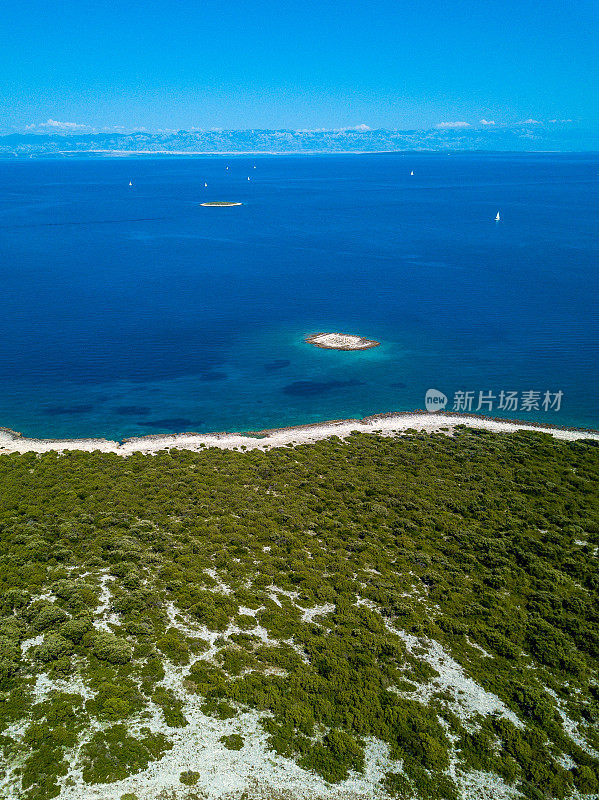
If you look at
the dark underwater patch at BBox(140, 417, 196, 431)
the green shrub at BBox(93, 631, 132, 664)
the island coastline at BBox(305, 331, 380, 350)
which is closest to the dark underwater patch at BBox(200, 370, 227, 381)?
the dark underwater patch at BBox(140, 417, 196, 431)

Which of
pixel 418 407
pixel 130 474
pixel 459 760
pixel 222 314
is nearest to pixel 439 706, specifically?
pixel 459 760

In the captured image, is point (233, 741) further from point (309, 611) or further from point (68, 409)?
point (68, 409)

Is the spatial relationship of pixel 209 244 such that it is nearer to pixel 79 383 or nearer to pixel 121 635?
pixel 79 383

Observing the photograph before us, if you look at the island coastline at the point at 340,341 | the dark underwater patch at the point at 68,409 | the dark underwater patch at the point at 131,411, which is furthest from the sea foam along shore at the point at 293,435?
the island coastline at the point at 340,341

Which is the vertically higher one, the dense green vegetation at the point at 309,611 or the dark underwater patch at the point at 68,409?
the dark underwater patch at the point at 68,409

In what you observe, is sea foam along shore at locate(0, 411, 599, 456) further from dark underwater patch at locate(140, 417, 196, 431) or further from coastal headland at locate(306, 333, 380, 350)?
coastal headland at locate(306, 333, 380, 350)

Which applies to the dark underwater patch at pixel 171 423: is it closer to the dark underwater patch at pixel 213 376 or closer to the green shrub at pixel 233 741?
the dark underwater patch at pixel 213 376
